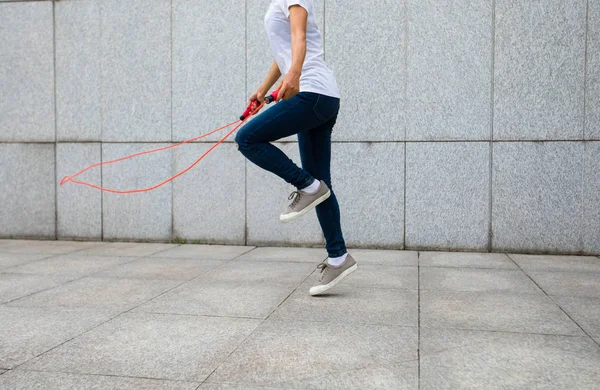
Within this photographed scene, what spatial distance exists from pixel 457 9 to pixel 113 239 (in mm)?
4488

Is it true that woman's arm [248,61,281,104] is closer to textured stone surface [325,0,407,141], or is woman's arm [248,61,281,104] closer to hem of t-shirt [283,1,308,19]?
hem of t-shirt [283,1,308,19]

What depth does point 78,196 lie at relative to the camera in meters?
6.73

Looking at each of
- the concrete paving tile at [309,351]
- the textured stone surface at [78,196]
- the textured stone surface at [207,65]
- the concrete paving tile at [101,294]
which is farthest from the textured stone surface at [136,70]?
the concrete paving tile at [309,351]

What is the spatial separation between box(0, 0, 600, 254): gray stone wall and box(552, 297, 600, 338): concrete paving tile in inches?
85.9

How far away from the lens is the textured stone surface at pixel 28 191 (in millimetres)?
6766

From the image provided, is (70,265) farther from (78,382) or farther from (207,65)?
(78,382)

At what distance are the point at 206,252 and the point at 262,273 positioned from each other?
135 centimetres

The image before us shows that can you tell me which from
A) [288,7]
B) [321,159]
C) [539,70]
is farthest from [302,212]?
[539,70]

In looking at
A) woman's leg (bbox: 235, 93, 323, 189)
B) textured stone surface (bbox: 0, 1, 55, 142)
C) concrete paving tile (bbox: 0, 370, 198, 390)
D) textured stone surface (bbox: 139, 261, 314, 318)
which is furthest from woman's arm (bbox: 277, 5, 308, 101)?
textured stone surface (bbox: 0, 1, 55, 142)

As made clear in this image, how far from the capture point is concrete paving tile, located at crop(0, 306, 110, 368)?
8.54 ft

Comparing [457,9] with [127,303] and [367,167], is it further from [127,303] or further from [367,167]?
[127,303]

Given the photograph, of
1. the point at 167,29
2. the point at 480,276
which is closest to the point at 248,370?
the point at 480,276

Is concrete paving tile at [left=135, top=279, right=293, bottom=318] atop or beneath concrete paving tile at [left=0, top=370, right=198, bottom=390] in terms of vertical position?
atop

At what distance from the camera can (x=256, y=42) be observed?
6.19m
